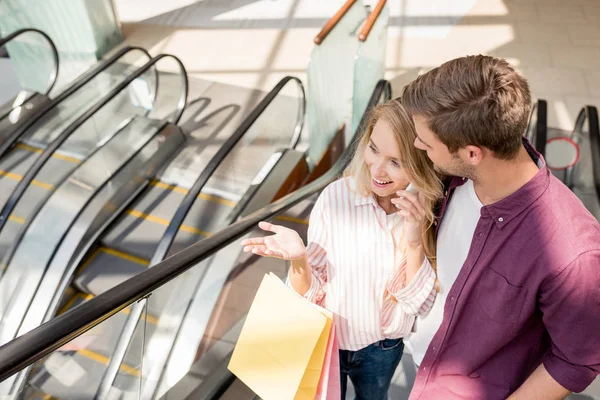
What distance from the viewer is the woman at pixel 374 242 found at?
1985mm

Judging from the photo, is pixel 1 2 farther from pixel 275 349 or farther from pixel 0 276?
pixel 275 349

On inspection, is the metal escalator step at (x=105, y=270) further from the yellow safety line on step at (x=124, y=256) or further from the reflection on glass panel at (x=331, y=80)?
the reflection on glass panel at (x=331, y=80)

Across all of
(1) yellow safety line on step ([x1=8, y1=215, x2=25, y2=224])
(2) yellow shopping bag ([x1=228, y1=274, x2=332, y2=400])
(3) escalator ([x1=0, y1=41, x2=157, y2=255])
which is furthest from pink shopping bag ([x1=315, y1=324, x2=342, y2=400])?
(1) yellow safety line on step ([x1=8, y1=215, x2=25, y2=224])

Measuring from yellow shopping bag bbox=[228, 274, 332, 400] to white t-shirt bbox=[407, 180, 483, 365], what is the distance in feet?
1.37

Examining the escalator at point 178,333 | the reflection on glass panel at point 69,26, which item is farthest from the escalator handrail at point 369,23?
the reflection on glass panel at point 69,26

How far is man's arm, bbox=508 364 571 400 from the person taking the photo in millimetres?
1713

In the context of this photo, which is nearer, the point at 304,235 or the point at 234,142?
the point at 304,235

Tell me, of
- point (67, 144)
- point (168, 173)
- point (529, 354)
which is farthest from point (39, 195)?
point (529, 354)

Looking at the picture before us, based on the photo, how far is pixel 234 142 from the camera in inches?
195

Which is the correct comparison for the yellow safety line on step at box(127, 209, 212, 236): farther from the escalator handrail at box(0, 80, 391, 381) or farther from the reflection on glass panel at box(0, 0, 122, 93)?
the reflection on glass panel at box(0, 0, 122, 93)

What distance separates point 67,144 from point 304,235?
3.08 metres

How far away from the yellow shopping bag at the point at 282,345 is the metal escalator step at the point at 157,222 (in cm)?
311

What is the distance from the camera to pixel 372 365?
96.4 inches

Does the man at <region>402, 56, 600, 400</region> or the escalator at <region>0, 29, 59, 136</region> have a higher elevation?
the man at <region>402, 56, 600, 400</region>
